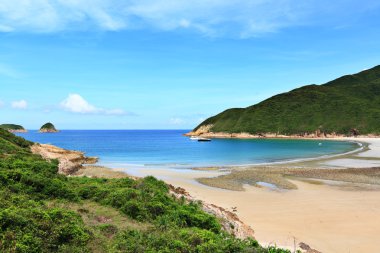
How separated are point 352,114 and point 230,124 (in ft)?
232

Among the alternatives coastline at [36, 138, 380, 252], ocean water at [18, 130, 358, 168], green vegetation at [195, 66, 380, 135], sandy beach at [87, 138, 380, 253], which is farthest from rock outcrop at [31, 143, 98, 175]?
green vegetation at [195, 66, 380, 135]

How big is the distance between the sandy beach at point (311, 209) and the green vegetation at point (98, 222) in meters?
5.07

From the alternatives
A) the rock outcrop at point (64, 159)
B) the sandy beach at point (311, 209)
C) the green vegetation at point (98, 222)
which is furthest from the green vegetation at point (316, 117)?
the green vegetation at point (98, 222)

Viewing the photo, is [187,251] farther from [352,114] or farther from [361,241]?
[352,114]

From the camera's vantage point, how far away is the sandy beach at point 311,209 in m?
16.1

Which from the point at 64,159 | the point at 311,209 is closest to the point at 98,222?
the point at 311,209

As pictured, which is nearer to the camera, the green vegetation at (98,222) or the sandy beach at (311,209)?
the green vegetation at (98,222)

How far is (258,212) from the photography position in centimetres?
2164

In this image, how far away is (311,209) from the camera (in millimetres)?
22141

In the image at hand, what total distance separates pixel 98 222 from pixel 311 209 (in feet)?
52.0

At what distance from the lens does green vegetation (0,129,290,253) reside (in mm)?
9812

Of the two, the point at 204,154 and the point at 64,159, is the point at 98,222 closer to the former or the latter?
the point at 64,159

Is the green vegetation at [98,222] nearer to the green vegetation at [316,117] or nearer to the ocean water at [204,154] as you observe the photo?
the ocean water at [204,154]

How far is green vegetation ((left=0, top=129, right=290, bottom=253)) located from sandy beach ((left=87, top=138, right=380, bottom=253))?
5.07m
